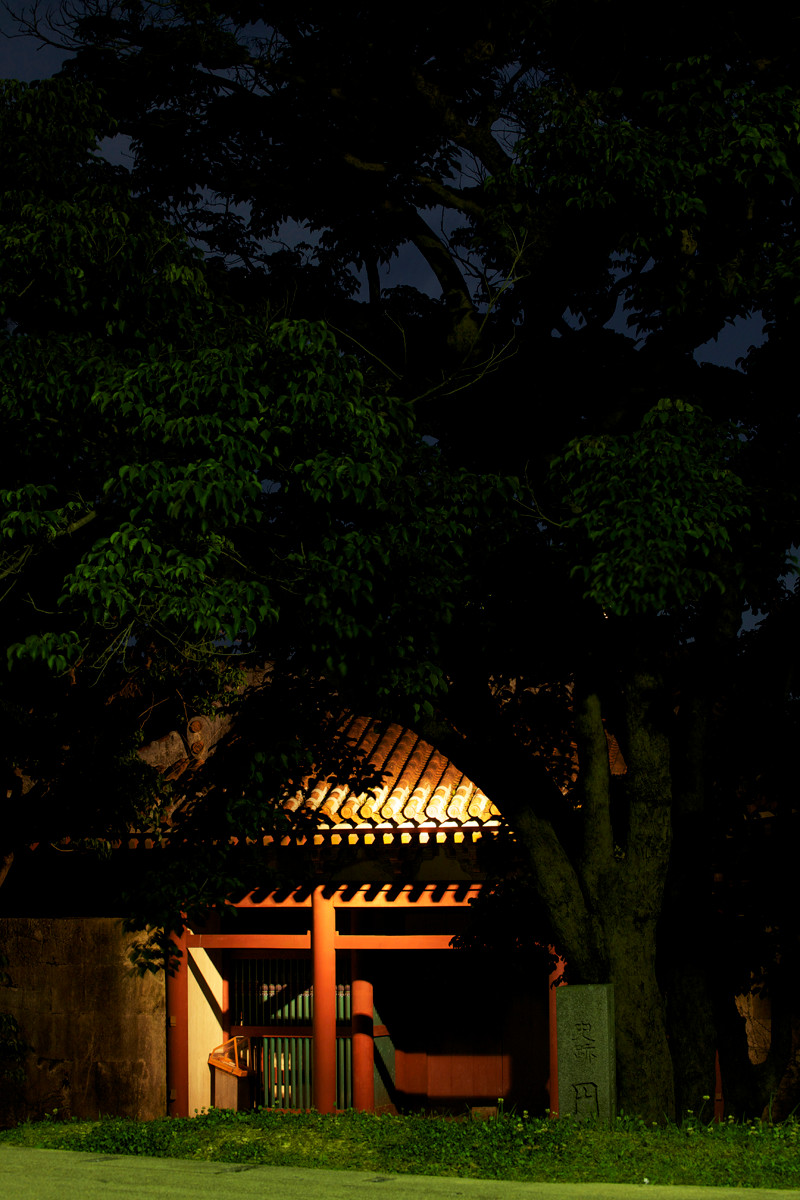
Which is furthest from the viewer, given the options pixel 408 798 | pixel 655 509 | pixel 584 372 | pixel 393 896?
pixel 393 896

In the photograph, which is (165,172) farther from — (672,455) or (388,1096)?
(388,1096)

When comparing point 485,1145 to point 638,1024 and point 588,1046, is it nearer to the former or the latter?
point 588,1046

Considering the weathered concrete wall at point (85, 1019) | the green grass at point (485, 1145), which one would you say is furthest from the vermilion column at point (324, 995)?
the green grass at point (485, 1145)

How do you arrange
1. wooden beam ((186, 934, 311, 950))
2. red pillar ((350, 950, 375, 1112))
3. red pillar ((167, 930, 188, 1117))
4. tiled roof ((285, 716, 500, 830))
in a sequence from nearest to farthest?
tiled roof ((285, 716, 500, 830)), wooden beam ((186, 934, 311, 950)), red pillar ((350, 950, 375, 1112)), red pillar ((167, 930, 188, 1117))

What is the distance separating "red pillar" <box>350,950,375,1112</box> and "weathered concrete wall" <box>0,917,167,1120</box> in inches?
86.0

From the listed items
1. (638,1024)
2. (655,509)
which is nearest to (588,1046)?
(638,1024)

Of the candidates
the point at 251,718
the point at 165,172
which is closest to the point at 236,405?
the point at 251,718

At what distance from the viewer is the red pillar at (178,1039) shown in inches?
562

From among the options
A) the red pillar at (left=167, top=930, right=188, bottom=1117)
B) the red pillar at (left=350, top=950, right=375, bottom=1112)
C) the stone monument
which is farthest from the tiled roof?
the stone monument

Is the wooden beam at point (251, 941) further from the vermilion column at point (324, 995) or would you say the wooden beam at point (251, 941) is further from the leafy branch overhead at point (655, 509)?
the leafy branch overhead at point (655, 509)

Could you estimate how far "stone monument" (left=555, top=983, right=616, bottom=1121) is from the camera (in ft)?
27.8

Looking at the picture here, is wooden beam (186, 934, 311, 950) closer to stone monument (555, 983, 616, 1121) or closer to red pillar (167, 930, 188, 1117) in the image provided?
red pillar (167, 930, 188, 1117)

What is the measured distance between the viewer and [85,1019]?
1452cm

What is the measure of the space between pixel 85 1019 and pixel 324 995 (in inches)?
123
